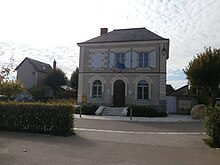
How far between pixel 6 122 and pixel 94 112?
40.1 ft

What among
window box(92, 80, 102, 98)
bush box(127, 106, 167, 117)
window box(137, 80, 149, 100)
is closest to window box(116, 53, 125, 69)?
window box(137, 80, 149, 100)

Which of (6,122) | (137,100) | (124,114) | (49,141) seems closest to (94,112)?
(124,114)

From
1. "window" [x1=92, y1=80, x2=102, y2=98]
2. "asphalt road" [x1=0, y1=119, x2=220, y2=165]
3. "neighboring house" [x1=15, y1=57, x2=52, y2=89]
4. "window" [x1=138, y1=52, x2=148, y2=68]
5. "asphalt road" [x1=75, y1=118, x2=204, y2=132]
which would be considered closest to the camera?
"asphalt road" [x1=0, y1=119, x2=220, y2=165]

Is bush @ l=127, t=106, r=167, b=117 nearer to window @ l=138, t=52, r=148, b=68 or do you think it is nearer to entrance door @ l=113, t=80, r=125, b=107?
entrance door @ l=113, t=80, r=125, b=107

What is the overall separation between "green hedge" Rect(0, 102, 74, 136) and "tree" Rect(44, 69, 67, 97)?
1369 inches

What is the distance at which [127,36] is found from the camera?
1063 inches

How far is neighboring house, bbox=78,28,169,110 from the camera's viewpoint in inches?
979

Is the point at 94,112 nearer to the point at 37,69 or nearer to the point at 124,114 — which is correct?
the point at 124,114

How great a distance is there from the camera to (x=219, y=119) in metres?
9.34

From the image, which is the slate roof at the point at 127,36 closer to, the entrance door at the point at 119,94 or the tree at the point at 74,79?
the entrance door at the point at 119,94

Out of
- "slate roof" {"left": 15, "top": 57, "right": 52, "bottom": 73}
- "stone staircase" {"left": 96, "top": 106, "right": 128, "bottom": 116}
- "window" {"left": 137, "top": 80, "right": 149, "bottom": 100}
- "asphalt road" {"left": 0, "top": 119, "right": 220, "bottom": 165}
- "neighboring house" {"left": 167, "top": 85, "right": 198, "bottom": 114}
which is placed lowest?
"asphalt road" {"left": 0, "top": 119, "right": 220, "bottom": 165}

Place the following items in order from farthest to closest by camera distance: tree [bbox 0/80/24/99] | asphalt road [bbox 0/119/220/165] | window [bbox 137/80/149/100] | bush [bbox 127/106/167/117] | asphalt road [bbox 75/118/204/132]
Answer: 1. tree [bbox 0/80/24/99]
2. window [bbox 137/80/149/100]
3. bush [bbox 127/106/167/117]
4. asphalt road [bbox 75/118/204/132]
5. asphalt road [bbox 0/119/220/165]

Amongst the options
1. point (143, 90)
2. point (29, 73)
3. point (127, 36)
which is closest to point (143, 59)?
point (143, 90)

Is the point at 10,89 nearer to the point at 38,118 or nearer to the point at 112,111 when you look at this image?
the point at 112,111
